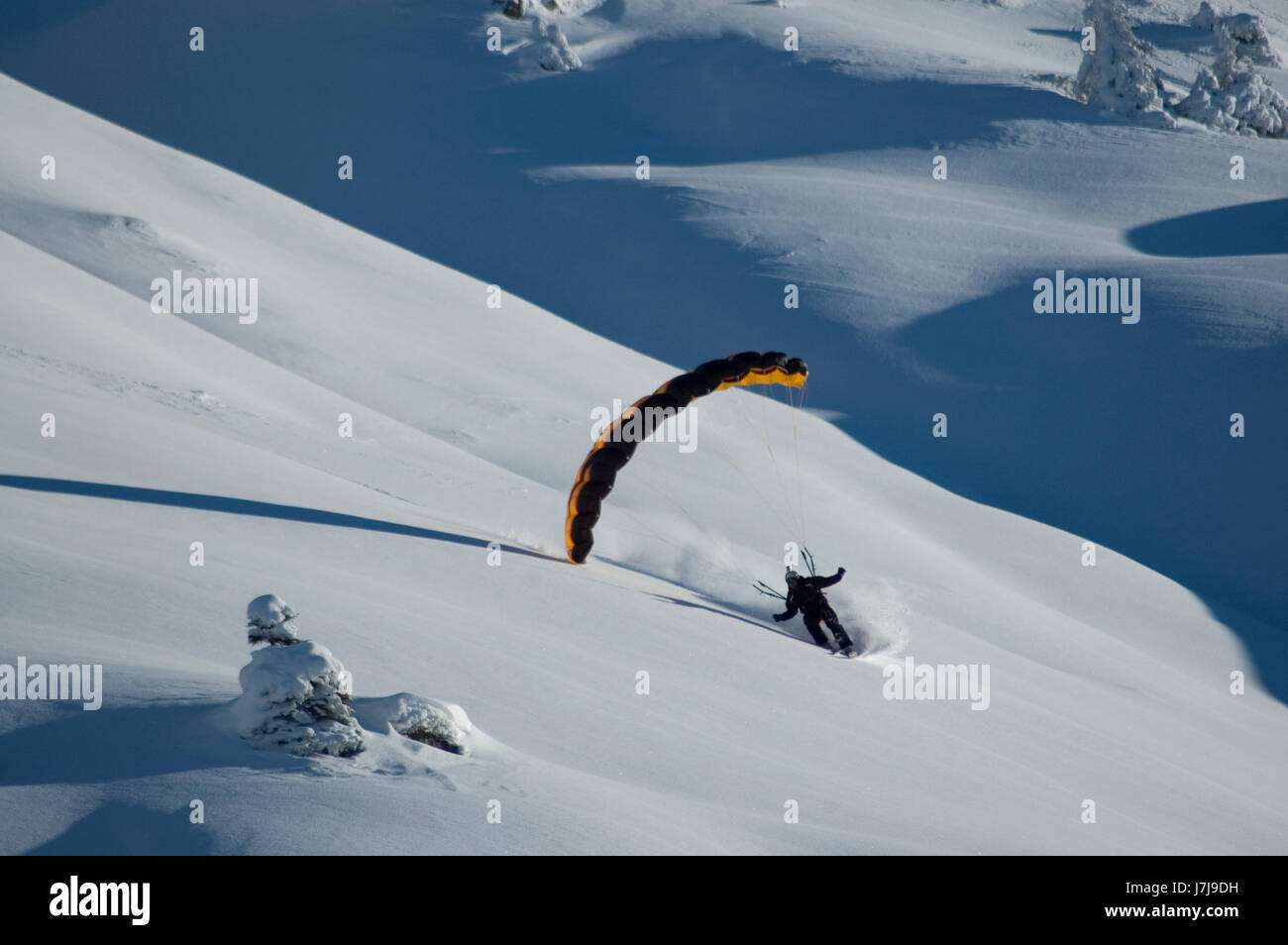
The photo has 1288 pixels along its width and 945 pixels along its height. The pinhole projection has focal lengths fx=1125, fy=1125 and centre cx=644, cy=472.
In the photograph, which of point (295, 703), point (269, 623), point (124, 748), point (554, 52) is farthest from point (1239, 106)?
point (124, 748)

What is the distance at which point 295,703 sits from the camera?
21.2ft

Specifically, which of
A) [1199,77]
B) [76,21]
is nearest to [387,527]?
[1199,77]

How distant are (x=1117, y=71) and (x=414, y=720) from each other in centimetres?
3715

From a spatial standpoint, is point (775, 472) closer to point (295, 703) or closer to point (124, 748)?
point (295, 703)

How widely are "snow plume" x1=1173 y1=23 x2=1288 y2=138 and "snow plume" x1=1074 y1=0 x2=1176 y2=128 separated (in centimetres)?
118

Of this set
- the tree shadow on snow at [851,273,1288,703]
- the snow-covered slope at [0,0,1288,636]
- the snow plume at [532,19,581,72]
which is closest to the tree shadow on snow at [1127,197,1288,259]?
the snow-covered slope at [0,0,1288,636]

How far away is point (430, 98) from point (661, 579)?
104 feet

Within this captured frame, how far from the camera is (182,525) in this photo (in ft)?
34.4

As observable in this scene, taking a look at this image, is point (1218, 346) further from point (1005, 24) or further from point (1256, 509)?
point (1005, 24)

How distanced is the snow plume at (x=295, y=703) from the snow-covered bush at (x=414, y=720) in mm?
324

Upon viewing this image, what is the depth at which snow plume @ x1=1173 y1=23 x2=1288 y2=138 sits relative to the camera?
36.7 meters

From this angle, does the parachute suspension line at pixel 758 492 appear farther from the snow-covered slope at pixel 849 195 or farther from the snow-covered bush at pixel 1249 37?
the snow-covered bush at pixel 1249 37

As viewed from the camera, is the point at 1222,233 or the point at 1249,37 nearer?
the point at 1222,233

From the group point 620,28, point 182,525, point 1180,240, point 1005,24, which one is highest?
point 1005,24
